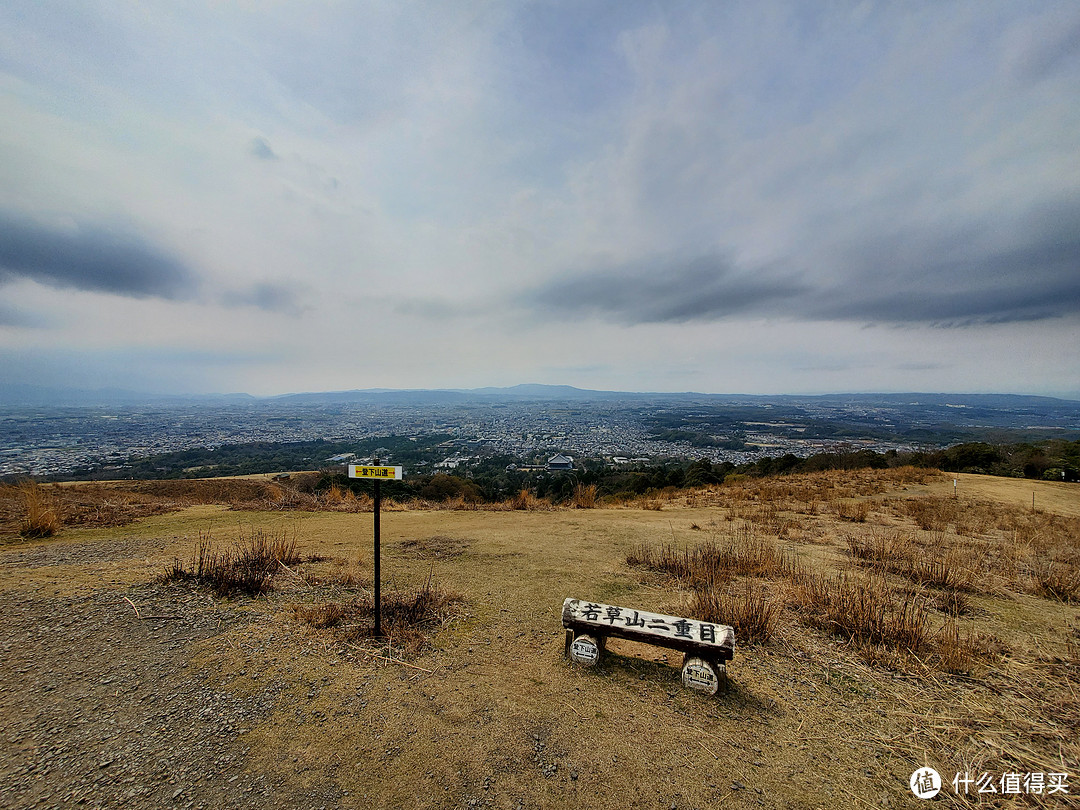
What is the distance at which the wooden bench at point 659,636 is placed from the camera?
3275 mm

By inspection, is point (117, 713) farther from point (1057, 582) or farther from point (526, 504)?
point (1057, 582)

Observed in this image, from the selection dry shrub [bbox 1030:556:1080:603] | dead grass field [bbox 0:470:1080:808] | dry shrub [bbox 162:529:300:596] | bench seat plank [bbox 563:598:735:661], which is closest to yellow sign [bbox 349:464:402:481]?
dead grass field [bbox 0:470:1080:808]

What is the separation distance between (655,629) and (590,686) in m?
0.74

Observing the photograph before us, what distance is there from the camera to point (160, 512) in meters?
9.17

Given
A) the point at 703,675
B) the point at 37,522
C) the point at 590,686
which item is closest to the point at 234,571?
the point at 590,686

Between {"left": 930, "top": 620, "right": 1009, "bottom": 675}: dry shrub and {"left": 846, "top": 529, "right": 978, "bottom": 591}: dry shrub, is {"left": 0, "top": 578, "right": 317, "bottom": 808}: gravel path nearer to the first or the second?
{"left": 930, "top": 620, "right": 1009, "bottom": 675}: dry shrub

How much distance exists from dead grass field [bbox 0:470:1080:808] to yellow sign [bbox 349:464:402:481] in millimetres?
1715

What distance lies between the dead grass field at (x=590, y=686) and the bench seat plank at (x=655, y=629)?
40cm

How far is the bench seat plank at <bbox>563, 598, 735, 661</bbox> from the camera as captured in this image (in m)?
3.26

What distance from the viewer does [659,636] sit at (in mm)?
3379

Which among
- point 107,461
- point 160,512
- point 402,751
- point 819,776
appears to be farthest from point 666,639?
point 107,461

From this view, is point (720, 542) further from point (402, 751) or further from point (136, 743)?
point (136, 743)

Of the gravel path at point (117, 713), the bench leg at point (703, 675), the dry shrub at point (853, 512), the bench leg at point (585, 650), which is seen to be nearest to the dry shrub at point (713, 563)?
the bench leg at point (703, 675)

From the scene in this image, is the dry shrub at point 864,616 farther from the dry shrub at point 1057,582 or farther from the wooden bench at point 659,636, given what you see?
the dry shrub at point 1057,582
